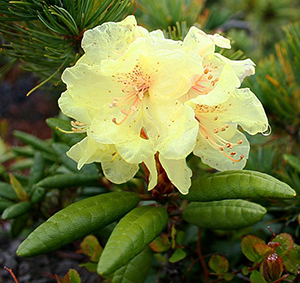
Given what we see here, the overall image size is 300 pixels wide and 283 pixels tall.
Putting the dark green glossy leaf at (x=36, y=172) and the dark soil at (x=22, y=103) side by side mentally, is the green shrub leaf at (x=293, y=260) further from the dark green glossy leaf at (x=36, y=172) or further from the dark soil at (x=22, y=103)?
the dark soil at (x=22, y=103)

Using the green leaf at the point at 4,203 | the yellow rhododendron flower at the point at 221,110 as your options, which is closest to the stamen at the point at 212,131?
the yellow rhododendron flower at the point at 221,110

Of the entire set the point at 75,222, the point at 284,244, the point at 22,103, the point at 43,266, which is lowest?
the point at 22,103

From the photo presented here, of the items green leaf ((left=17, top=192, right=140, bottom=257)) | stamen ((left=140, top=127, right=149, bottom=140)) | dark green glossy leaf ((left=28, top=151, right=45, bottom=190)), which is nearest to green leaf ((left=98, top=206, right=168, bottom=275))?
green leaf ((left=17, top=192, right=140, bottom=257))

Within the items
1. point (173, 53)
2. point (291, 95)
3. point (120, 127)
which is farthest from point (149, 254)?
point (291, 95)

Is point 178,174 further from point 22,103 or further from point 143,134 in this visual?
point 22,103

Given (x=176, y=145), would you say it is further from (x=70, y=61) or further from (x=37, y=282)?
(x=37, y=282)

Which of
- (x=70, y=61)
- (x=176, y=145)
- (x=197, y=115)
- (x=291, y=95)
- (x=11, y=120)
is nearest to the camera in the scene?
(x=176, y=145)

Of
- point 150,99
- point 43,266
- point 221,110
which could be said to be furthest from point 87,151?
point 43,266
